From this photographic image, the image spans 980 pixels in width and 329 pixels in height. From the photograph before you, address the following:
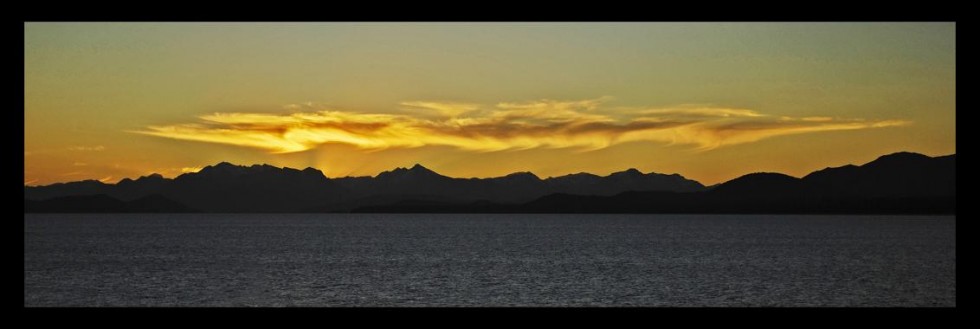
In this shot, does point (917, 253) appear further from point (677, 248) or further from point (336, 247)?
point (336, 247)

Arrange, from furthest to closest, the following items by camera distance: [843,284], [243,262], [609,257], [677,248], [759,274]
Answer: [677,248]
[609,257]
[243,262]
[759,274]
[843,284]

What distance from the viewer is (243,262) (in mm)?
73688

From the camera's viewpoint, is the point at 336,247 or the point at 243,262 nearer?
the point at 243,262

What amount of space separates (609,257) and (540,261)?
7962mm

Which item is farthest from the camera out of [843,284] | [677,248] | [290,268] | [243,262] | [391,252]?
[677,248]

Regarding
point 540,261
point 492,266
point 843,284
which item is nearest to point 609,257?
point 540,261

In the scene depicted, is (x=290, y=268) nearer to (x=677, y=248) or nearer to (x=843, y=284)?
(x=843, y=284)

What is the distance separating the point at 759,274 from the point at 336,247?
48.4m
